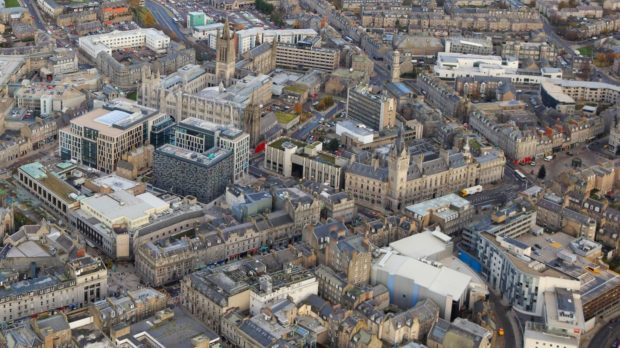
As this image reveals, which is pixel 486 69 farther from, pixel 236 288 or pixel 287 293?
pixel 236 288

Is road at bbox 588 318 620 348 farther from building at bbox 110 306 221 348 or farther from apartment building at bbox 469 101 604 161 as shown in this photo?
apartment building at bbox 469 101 604 161

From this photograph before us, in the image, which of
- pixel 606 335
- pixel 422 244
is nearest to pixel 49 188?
pixel 422 244

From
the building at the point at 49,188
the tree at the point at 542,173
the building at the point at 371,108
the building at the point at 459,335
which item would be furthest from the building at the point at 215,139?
the building at the point at 459,335

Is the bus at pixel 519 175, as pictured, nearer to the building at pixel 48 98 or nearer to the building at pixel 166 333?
the building at pixel 166 333

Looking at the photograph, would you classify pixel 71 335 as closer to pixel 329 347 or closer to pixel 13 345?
pixel 13 345

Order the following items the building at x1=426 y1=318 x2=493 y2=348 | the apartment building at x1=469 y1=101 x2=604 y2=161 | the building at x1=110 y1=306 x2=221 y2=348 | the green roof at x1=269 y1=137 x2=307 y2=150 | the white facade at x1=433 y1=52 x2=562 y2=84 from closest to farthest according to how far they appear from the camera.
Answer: the building at x1=110 y1=306 x2=221 y2=348
the building at x1=426 y1=318 x2=493 y2=348
the green roof at x1=269 y1=137 x2=307 y2=150
the apartment building at x1=469 y1=101 x2=604 y2=161
the white facade at x1=433 y1=52 x2=562 y2=84

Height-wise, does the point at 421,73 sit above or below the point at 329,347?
above

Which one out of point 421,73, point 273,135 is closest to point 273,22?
point 421,73

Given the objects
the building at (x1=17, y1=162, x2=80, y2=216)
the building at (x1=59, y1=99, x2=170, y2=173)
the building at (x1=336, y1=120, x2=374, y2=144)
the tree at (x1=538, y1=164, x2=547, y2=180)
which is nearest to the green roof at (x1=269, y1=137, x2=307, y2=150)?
the building at (x1=336, y1=120, x2=374, y2=144)
